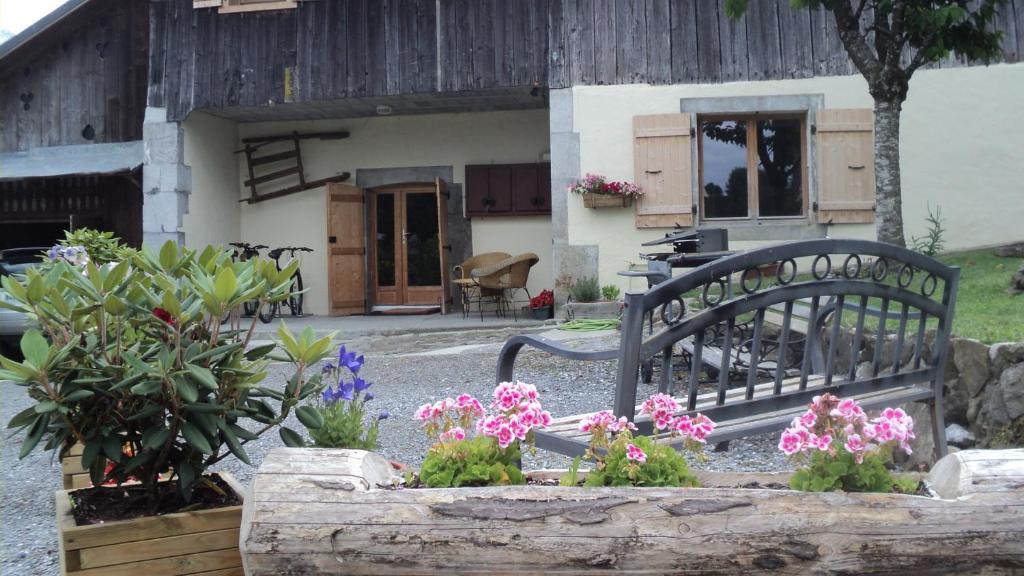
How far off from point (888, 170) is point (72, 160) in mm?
10051

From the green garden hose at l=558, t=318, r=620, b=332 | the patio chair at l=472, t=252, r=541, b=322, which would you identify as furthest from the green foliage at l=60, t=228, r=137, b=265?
the patio chair at l=472, t=252, r=541, b=322

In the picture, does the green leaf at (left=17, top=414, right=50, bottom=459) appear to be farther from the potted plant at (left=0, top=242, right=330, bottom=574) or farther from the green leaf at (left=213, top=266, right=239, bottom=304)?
the green leaf at (left=213, top=266, right=239, bottom=304)

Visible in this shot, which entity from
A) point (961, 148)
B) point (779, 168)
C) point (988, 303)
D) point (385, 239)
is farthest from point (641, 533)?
point (385, 239)

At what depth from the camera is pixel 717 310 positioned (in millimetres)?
2346

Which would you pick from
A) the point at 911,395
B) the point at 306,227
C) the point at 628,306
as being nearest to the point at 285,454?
the point at 628,306

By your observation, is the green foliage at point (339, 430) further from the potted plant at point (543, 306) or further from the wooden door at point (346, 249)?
the wooden door at point (346, 249)

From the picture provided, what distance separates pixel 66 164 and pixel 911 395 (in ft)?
37.5

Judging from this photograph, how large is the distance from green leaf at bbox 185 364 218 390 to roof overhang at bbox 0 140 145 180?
10.2m

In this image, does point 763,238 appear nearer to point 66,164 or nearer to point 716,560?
point 716,560

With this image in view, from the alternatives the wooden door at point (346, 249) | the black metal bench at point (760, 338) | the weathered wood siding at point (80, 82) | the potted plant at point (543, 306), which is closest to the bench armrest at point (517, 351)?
the black metal bench at point (760, 338)

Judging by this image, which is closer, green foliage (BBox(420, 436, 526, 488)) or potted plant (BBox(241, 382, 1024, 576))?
potted plant (BBox(241, 382, 1024, 576))

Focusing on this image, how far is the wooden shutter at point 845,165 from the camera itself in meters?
9.31

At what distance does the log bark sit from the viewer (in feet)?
5.59

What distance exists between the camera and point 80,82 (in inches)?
479
